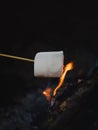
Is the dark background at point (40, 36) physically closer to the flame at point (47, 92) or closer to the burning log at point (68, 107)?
the flame at point (47, 92)

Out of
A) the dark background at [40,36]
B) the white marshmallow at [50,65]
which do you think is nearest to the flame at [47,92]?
the dark background at [40,36]

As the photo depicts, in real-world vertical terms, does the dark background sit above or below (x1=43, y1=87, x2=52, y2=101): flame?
above

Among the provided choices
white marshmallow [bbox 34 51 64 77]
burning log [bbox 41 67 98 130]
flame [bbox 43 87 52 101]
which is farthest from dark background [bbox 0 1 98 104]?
white marshmallow [bbox 34 51 64 77]

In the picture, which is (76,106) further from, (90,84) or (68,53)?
(68,53)

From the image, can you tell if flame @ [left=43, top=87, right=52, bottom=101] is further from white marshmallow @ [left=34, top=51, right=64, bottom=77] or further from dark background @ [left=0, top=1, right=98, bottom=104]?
white marshmallow @ [left=34, top=51, right=64, bottom=77]

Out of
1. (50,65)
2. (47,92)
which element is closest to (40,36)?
(47,92)

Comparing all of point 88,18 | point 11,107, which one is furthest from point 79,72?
Answer: point 11,107

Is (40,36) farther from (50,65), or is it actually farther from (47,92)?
(50,65)
